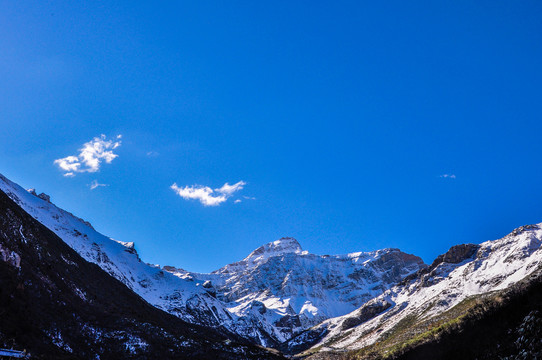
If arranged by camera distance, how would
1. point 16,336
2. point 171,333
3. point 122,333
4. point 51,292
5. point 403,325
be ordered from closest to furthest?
point 16,336, point 51,292, point 122,333, point 171,333, point 403,325

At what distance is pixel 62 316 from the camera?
82.8 meters

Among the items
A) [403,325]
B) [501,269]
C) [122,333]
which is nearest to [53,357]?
[122,333]

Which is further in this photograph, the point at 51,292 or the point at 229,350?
the point at 229,350

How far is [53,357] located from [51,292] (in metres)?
27.7

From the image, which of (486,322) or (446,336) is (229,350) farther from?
(486,322)

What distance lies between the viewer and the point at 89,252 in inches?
7687

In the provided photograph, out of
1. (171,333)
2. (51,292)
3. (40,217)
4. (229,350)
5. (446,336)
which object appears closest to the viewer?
(446,336)

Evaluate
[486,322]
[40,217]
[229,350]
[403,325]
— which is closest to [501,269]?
[403,325]

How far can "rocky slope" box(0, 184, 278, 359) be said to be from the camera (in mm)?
67250

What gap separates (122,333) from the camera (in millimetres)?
97000

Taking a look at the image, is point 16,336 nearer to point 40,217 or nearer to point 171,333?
point 171,333

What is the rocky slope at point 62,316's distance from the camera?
67.2 meters

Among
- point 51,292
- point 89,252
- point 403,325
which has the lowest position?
point 403,325

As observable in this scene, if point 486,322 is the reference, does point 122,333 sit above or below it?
above
